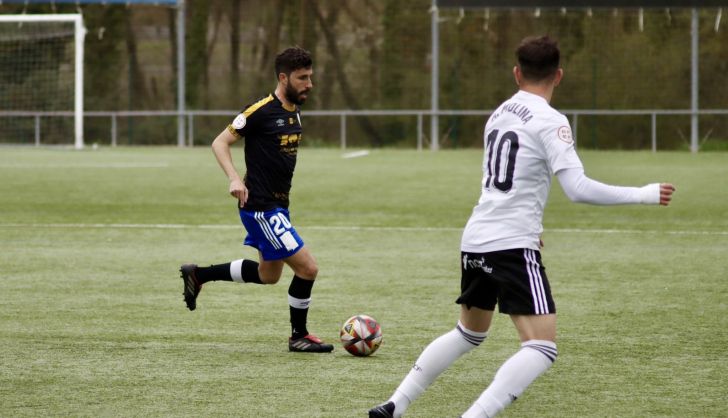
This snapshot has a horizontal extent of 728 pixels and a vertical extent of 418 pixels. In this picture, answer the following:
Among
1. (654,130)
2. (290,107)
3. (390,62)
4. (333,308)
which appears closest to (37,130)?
(390,62)

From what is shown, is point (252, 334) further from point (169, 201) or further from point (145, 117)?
point (145, 117)

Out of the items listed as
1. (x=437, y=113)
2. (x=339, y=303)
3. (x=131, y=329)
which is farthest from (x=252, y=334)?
(x=437, y=113)

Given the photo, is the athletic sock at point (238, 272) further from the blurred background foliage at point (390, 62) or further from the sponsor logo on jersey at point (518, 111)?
the blurred background foliage at point (390, 62)

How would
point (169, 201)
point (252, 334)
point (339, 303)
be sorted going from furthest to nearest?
point (169, 201)
point (339, 303)
point (252, 334)

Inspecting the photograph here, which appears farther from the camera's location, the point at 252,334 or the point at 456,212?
the point at 456,212

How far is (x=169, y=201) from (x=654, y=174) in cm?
911

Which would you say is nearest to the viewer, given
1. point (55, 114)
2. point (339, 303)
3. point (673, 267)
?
point (339, 303)

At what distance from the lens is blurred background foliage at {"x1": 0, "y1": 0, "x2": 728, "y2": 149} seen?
3234 centimetres

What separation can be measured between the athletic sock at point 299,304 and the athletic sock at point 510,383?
8.24ft

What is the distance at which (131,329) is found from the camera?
317 inches

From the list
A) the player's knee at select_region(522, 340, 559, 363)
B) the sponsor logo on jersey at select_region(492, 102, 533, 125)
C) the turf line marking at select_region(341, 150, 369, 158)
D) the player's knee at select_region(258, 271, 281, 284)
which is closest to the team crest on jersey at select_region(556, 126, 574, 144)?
the sponsor logo on jersey at select_region(492, 102, 533, 125)

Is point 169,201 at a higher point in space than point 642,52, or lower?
lower

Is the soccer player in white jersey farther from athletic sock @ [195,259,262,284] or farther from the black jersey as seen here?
athletic sock @ [195,259,262,284]

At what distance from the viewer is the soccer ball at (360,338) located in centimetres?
715
